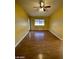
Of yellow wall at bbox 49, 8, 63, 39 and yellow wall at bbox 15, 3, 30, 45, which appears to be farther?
yellow wall at bbox 49, 8, 63, 39

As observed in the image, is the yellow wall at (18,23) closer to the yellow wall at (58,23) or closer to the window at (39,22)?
the yellow wall at (58,23)

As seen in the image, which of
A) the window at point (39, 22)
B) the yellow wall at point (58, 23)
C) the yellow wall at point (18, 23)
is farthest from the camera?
the window at point (39, 22)

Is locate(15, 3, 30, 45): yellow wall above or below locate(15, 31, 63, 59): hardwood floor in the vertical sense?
above

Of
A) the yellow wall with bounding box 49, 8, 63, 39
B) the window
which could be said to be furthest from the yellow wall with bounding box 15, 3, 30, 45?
the window

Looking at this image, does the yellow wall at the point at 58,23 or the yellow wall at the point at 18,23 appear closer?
the yellow wall at the point at 18,23

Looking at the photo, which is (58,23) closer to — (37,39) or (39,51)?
(37,39)

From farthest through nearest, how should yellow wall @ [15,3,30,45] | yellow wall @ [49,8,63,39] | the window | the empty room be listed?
1. the window
2. yellow wall @ [49,8,63,39]
3. yellow wall @ [15,3,30,45]
4. the empty room

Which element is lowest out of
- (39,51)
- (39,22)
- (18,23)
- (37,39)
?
(39,51)

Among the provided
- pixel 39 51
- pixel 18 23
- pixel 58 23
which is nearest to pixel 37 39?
pixel 58 23

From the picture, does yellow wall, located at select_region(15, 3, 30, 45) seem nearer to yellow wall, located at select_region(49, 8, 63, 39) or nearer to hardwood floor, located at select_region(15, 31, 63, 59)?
hardwood floor, located at select_region(15, 31, 63, 59)

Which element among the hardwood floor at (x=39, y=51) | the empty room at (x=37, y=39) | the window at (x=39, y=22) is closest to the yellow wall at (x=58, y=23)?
the empty room at (x=37, y=39)
